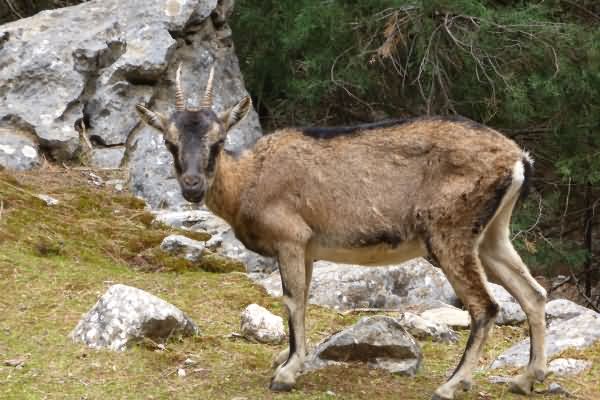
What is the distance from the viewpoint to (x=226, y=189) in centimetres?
743

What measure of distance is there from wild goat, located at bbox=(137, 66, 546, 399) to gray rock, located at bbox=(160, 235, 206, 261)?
99.8 inches

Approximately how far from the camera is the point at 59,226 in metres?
10.1

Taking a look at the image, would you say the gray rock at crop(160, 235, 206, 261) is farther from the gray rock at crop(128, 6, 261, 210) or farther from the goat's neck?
the goat's neck

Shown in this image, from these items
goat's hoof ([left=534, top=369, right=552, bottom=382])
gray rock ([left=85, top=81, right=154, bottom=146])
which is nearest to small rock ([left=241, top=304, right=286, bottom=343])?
goat's hoof ([left=534, top=369, right=552, bottom=382])

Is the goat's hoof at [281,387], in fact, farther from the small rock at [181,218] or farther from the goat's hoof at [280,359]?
the small rock at [181,218]

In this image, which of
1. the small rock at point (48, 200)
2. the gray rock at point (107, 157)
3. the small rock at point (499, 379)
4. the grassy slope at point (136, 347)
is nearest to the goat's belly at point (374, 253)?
the grassy slope at point (136, 347)

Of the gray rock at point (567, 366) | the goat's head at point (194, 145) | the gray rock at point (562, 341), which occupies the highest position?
the goat's head at point (194, 145)

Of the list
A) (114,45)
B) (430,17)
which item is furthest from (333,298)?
(114,45)

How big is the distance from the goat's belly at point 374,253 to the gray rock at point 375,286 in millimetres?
2207

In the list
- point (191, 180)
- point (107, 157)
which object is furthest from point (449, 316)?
point (107, 157)

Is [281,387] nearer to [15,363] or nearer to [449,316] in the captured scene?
[15,363]

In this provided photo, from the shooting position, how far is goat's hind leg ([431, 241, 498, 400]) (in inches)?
256

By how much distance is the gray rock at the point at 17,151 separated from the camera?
12.2 metres

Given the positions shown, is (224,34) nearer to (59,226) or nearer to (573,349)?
(59,226)
